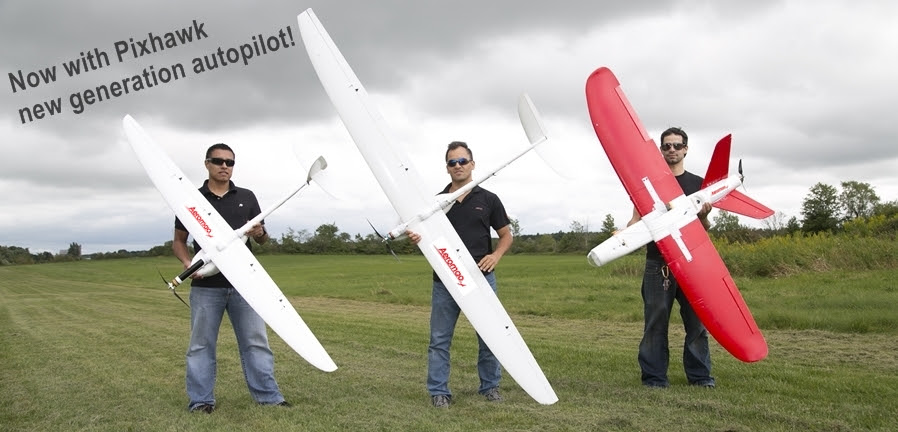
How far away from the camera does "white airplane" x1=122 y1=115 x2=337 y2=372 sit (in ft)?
18.4

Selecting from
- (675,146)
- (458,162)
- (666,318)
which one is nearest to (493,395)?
(666,318)

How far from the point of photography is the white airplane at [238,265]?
18.4ft

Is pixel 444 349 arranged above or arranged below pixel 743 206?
below

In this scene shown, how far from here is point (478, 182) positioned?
19.1ft

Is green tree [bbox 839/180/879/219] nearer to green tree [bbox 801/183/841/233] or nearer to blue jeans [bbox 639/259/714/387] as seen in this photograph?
green tree [bbox 801/183/841/233]

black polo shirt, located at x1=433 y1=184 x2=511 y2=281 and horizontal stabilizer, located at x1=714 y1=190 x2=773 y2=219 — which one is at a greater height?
black polo shirt, located at x1=433 y1=184 x2=511 y2=281

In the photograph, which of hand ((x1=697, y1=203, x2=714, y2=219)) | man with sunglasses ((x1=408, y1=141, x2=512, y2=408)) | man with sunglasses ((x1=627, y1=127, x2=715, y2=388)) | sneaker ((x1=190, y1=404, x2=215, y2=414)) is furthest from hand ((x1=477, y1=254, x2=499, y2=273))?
sneaker ((x1=190, y1=404, x2=215, y2=414))

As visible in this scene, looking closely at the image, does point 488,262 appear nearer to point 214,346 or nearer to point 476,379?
point 476,379

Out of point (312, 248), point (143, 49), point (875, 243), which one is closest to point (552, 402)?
point (143, 49)

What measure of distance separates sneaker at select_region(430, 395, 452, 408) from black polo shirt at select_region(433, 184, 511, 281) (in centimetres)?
112

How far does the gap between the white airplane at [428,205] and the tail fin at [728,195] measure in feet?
5.51

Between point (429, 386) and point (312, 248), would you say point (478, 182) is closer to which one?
point (429, 386)

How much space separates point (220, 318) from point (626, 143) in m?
4.40

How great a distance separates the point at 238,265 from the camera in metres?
5.77
